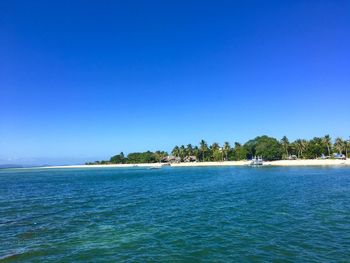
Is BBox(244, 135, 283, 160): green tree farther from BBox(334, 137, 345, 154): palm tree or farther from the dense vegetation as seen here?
BBox(334, 137, 345, 154): palm tree

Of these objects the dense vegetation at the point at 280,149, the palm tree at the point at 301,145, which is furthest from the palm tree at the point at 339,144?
the palm tree at the point at 301,145

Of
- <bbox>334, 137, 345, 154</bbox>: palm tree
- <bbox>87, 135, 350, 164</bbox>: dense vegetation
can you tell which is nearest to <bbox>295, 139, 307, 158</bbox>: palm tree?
<bbox>87, 135, 350, 164</bbox>: dense vegetation

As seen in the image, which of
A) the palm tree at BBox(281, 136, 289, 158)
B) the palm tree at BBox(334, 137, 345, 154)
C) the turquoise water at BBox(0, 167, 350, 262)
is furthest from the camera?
the palm tree at BBox(281, 136, 289, 158)

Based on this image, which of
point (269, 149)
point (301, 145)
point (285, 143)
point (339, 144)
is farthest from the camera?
point (285, 143)

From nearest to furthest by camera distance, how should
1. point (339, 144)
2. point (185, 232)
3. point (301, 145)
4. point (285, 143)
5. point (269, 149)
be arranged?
1. point (185, 232)
2. point (339, 144)
3. point (301, 145)
4. point (269, 149)
5. point (285, 143)

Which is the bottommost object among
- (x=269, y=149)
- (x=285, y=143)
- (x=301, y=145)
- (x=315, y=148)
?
(x=315, y=148)

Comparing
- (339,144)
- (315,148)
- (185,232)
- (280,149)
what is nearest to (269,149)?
(280,149)

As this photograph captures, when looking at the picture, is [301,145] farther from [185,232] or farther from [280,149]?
[185,232]

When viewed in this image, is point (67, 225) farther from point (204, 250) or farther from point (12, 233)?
point (204, 250)

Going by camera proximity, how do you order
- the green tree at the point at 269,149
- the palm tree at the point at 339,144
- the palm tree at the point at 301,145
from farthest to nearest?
the green tree at the point at 269,149
the palm tree at the point at 301,145
the palm tree at the point at 339,144

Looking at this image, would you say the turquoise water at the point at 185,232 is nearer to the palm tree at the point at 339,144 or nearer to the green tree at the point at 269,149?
the palm tree at the point at 339,144

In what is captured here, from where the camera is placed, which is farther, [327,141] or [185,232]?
[327,141]

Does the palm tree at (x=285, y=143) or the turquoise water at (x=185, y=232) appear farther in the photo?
the palm tree at (x=285, y=143)

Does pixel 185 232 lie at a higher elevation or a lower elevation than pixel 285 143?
lower
